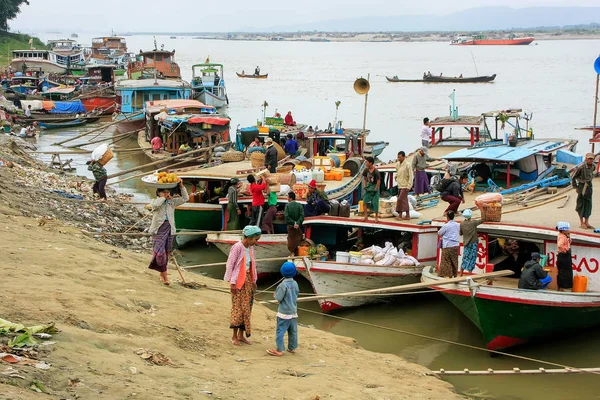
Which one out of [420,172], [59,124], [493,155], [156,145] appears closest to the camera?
[493,155]

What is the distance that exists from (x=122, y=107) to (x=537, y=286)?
30067 mm

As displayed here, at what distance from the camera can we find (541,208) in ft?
46.7

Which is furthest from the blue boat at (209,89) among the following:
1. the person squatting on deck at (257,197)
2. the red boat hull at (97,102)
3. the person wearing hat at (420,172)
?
the person squatting on deck at (257,197)

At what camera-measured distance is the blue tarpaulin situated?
44.1 metres

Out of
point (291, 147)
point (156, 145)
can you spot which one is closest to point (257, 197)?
point (291, 147)

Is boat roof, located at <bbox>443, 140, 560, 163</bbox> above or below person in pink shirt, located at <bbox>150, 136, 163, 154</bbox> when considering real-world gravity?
above

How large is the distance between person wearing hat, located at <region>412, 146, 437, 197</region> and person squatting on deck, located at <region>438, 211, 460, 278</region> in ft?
14.0

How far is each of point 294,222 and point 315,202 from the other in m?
0.90

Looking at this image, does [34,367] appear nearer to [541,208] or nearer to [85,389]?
[85,389]

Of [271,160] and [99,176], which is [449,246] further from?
[99,176]

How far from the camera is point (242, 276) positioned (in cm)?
888

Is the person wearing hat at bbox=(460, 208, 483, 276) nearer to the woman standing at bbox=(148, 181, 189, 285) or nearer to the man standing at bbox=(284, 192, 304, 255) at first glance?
the man standing at bbox=(284, 192, 304, 255)

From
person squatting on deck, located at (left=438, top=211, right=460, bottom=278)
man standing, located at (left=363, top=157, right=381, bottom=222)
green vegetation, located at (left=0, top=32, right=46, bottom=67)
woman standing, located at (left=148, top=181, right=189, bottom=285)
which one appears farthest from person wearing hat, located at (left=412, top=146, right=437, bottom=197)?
green vegetation, located at (left=0, top=32, right=46, bottom=67)

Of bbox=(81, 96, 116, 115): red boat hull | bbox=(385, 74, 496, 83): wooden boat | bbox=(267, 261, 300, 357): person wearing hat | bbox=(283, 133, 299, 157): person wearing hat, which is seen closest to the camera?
bbox=(267, 261, 300, 357): person wearing hat
